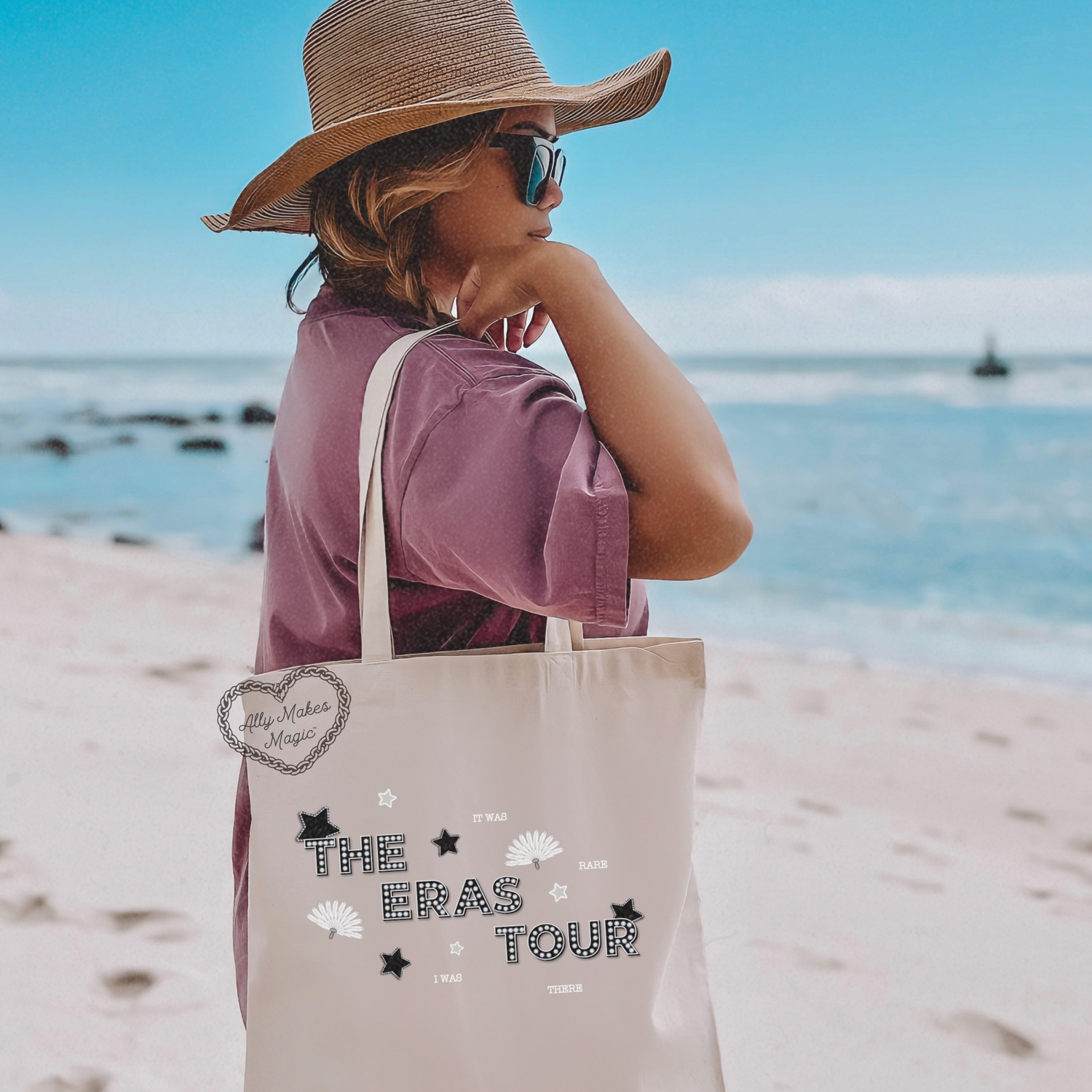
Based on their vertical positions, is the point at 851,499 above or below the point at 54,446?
below

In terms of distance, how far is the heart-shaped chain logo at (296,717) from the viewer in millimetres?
914

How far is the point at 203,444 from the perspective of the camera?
641 inches

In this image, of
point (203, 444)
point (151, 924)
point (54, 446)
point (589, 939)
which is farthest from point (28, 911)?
point (203, 444)

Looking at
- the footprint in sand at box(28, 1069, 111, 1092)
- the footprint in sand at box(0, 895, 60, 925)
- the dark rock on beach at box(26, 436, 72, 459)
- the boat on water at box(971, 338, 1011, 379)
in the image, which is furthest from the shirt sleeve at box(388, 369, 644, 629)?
the boat on water at box(971, 338, 1011, 379)

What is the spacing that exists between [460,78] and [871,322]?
102 feet

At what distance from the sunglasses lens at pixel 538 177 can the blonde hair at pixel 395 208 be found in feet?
0.16

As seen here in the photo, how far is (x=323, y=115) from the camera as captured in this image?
1.07m

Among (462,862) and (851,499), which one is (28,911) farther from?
(851,499)

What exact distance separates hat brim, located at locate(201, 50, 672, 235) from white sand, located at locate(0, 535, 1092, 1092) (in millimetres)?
1760

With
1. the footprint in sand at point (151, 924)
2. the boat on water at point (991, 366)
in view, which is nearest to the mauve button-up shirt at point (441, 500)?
the footprint in sand at point (151, 924)

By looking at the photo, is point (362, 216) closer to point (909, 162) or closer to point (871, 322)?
point (909, 162)

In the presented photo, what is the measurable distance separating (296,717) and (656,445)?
418mm

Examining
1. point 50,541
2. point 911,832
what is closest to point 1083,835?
point 911,832

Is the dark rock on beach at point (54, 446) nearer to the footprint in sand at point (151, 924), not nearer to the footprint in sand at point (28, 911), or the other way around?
the footprint in sand at point (28, 911)
